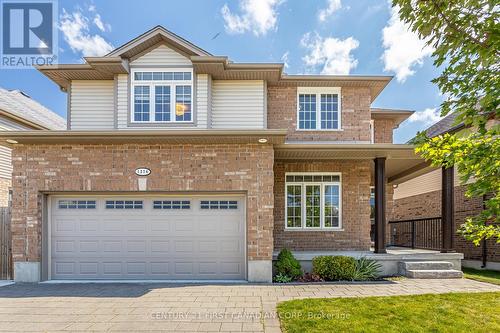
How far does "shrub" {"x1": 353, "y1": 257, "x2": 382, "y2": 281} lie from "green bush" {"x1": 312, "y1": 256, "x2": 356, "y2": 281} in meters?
0.17

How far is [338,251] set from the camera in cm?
959

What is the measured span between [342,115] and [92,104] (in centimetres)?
873

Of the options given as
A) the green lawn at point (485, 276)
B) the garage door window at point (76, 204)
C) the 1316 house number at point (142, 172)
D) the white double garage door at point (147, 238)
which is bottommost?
the green lawn at point (485, 276)

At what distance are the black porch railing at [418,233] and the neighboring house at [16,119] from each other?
15.3m

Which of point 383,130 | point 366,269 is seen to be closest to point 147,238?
point 366,269

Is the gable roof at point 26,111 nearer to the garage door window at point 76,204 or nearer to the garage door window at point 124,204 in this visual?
the garage door window at point 76,204

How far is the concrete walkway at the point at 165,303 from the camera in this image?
16.1ft

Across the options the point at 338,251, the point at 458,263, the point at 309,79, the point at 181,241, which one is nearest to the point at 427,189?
the point at 458,263

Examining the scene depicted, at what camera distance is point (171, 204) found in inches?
319

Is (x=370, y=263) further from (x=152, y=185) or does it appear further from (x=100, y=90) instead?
(x=100, y=90)

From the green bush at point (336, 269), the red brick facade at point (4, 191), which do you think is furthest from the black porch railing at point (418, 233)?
the red brick facade at point (4, 191)

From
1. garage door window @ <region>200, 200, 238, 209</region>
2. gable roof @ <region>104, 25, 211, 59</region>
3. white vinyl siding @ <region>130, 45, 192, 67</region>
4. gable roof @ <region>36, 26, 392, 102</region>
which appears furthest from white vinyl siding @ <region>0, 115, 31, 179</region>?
garage door window @ <region>200, 200, 238, 209</region>

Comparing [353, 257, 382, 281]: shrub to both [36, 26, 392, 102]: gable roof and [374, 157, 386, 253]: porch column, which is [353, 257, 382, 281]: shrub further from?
[36, 26, 392, 102]: gable roof

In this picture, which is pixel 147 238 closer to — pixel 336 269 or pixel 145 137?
pixel 145 137
